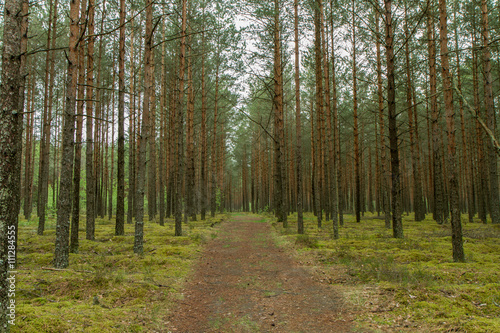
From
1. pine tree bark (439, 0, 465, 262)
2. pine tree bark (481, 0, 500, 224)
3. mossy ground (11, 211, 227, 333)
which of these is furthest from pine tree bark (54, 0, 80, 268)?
pine tree bark (481, 0, 500, 224)

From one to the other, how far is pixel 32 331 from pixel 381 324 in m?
4.52

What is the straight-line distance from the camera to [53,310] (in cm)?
396

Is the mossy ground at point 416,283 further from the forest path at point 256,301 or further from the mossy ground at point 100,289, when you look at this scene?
the mossy ground at point 100,289

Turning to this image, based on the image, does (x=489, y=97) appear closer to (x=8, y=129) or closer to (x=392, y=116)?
(x=392, y=116)

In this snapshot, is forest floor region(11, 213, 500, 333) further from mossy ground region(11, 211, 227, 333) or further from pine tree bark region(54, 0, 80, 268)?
pine tree bark region(54, 0, 80, 268)

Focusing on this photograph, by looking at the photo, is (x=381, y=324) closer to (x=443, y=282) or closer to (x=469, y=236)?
→ (x=443, y=282)

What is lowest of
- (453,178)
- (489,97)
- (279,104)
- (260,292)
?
(260,292)

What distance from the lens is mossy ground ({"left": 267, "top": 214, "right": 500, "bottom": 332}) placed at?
4.03 meters

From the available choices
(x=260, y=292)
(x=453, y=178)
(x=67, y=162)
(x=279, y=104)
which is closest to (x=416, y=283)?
(x=260, y=292)

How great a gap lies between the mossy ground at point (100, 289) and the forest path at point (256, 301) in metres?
0.41

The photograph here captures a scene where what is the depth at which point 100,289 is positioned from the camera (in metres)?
5.19

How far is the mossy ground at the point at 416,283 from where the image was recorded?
4.03 meters

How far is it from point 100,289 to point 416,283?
5820mm

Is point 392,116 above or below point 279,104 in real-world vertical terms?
below
